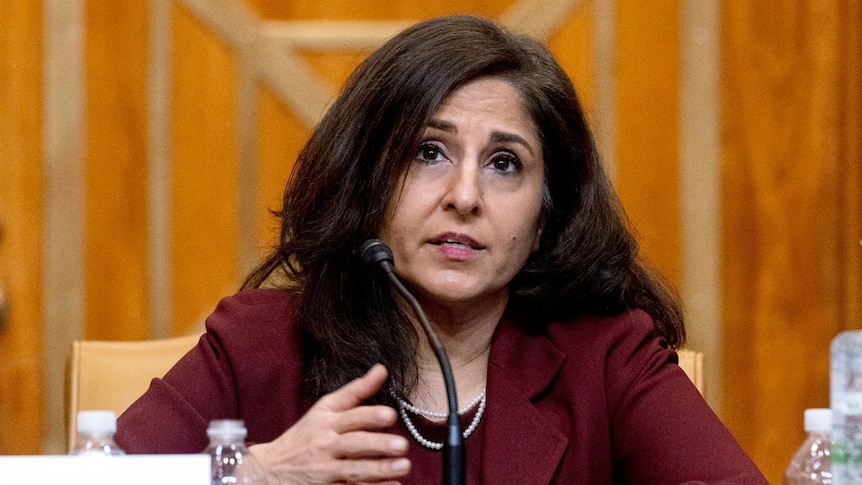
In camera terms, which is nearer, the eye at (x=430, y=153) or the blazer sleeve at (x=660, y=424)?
the blazer sleeve at (x=660, y=424)

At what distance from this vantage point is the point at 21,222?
312 centimetres

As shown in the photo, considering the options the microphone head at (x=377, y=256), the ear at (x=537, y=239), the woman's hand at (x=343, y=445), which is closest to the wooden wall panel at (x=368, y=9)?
the ear at (x=537, y=239)

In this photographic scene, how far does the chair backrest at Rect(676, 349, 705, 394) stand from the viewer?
2094mm

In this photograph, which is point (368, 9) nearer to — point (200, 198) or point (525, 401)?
point (200, 198)

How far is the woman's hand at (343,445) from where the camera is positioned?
1.43 metres

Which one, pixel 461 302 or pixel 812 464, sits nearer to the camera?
pixel 812 464

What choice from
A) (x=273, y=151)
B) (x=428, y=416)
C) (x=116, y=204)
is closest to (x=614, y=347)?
(x=428, y=416)

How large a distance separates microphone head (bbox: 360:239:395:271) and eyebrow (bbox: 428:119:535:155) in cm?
32

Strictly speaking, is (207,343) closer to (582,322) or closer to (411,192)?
(411,192)

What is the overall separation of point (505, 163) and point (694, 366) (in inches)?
20.1

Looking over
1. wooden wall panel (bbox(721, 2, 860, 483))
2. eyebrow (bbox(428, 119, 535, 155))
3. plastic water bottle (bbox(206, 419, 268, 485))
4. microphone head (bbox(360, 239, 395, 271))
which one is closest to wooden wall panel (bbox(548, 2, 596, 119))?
wooden wall panel (bbox(721, 2, 860, 483))

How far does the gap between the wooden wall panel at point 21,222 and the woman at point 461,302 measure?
50.7 inches

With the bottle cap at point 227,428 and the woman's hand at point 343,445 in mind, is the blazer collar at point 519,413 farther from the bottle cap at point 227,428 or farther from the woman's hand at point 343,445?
the bottle cap at point 227,428

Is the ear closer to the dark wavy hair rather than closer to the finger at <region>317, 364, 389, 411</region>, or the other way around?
the dark wavy hair
